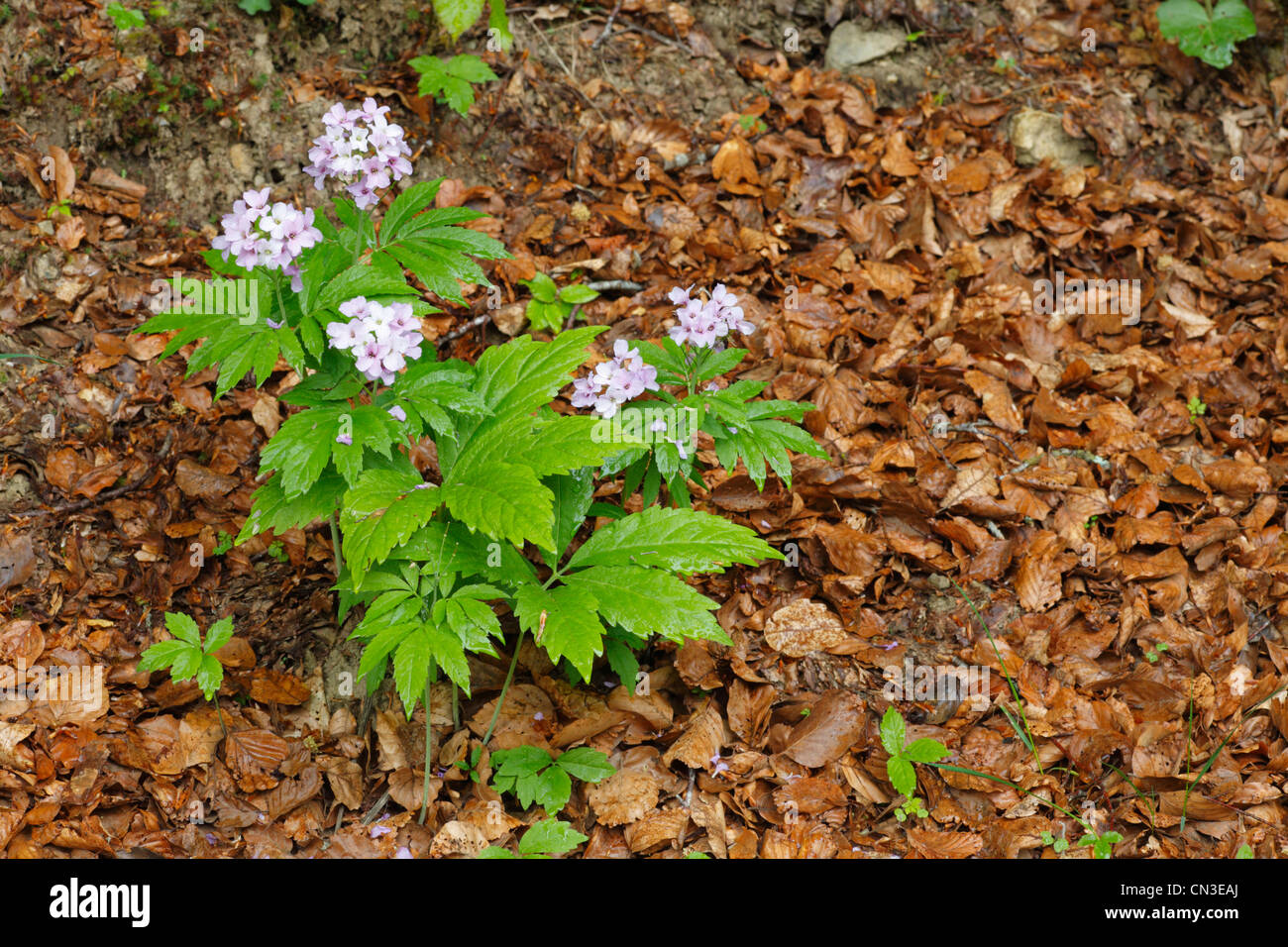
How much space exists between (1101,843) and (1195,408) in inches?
86.9

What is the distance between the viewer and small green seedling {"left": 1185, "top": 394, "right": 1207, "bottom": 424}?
4.31 m

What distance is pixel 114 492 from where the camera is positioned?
3.78 m

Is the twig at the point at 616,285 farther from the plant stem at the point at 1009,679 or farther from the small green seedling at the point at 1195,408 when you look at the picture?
the small green seedling at the point at 1195,408

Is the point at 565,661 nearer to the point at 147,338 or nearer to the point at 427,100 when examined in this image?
the point at 147,338

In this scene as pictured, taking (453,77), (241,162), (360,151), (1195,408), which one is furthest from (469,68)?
(1195,408)

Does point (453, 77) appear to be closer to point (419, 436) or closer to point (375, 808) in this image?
point (419, 436)

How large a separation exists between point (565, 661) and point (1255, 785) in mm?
2254

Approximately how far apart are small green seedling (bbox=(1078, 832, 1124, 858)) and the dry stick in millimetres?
3543

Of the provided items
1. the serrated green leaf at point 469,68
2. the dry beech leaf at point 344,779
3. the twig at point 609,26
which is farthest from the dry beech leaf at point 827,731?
the twig at point 609,26

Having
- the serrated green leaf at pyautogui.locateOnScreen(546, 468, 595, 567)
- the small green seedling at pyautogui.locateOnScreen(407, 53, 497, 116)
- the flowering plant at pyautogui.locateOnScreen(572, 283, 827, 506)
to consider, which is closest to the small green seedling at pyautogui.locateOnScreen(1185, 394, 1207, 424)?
the flowering plant at pyautogui.locateOnScreen(572, 283, 827, 506)

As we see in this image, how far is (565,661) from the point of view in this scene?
3311mm

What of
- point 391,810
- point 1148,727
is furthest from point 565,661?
point 1148,727

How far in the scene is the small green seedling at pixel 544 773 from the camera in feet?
9.77

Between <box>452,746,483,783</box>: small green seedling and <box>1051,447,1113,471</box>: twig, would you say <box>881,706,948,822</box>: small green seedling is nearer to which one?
<box>452,746,483,783</box>: small green seedling
